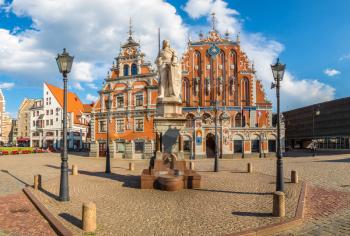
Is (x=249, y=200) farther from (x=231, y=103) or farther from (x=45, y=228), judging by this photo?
(x=231, y=103)

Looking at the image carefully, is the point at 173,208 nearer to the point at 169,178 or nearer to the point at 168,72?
the point at 169,178

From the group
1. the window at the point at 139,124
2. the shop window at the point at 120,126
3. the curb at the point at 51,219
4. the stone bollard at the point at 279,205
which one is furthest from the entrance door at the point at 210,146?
the stone bollard at the point at 279,205

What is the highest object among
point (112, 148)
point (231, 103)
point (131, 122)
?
point (231, 103)

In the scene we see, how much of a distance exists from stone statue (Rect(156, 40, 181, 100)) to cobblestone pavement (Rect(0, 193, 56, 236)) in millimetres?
7923

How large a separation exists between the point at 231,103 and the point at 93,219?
35.6 meters

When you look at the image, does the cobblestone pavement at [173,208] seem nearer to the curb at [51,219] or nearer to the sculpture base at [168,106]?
the curb at [51,219]

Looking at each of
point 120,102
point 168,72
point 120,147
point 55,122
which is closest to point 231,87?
point 120,102

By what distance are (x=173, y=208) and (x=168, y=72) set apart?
305 inches

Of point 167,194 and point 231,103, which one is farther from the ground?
point 231,103

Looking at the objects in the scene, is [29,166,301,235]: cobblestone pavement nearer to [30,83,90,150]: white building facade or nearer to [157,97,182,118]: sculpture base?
[157,97,182,118]: sculpture base

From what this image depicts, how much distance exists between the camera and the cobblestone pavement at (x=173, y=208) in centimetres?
721

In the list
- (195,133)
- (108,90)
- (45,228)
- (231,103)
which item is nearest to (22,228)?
(45,228)

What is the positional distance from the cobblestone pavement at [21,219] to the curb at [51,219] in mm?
115

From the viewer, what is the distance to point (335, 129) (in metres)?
55.9
